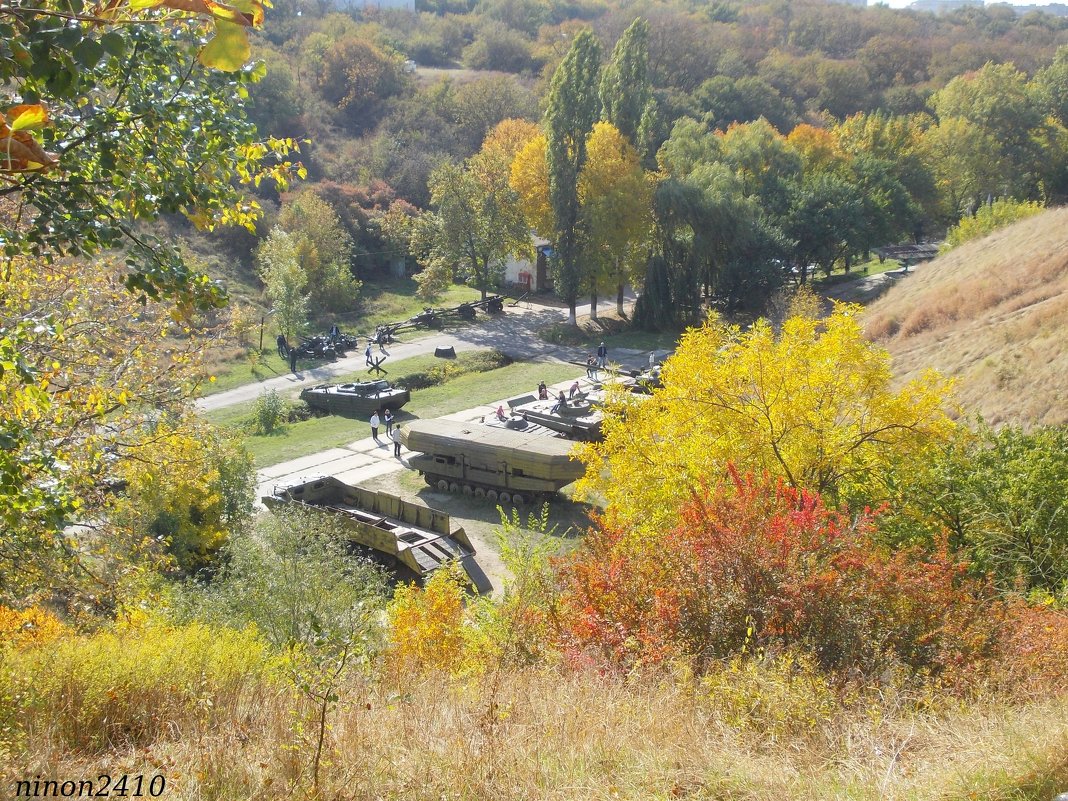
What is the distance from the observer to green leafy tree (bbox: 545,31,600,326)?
39562 mm

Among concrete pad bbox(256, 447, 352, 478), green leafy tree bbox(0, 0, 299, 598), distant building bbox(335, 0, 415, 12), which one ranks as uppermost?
distant building bbox(335, 0, 415, 12)

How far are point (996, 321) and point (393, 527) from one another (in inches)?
813

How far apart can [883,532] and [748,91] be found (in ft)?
218

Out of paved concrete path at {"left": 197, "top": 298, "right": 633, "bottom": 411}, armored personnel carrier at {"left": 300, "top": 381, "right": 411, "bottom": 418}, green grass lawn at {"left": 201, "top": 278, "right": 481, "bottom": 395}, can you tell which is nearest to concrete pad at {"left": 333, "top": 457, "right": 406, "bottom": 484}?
armored personnel carrier at {"left": 300, "top": 381, "right": 411, "bottom": 418}

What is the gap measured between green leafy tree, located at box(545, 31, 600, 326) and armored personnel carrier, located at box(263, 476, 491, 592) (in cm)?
2339

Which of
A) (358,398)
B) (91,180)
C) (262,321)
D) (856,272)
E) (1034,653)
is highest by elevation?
(91,180)

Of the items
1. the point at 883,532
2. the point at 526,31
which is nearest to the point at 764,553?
the point at 883,532

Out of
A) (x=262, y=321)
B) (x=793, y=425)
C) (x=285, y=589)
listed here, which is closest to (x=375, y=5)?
(x=262, y=321)

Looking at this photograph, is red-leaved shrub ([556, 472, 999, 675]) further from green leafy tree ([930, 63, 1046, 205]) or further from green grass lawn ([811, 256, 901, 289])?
green leafy tree ([930, 63, 1046, 205])

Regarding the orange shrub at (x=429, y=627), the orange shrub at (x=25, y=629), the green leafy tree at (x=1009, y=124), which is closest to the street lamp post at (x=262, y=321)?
the orange shrub at (x=429, y=627)

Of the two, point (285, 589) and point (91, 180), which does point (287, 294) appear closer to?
point (285, 589)

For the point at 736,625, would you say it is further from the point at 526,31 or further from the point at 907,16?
the point at 907,16

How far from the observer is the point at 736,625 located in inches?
303

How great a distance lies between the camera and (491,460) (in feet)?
70.8
